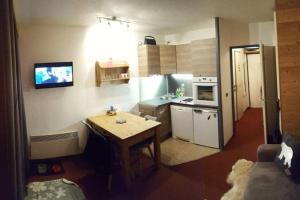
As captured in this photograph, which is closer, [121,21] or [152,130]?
[152,130]

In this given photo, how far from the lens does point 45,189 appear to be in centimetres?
315

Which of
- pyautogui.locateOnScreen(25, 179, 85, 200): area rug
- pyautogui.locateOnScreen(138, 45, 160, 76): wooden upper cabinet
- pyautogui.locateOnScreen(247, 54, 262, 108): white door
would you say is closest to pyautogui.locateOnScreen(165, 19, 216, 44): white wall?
pyautogui.locateOnScreen(138, 45, 160, 76): wooden upper cabinet

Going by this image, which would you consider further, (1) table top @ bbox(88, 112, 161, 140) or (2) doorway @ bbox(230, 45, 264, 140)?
(2) doorway @ bbox(230, 45, 264, 140)

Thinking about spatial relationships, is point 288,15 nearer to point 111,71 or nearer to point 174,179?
point 174,179

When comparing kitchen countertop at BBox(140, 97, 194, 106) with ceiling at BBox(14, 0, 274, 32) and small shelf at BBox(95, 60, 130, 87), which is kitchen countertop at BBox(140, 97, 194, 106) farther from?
ceiling at BBox(14, 0, 274, 32)

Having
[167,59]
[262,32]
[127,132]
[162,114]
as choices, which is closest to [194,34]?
[167,59]

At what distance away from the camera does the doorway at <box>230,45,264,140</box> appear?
636 cm

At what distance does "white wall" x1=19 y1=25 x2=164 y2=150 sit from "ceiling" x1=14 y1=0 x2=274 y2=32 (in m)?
0.31

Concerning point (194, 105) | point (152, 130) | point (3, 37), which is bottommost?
point (152, 130)

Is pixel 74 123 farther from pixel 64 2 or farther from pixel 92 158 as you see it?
pixel 64 2

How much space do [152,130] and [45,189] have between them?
170cm

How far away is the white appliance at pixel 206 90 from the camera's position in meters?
4.37

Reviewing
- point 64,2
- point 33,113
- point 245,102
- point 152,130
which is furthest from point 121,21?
point 245,102

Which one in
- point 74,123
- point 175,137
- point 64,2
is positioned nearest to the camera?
point 64,2
